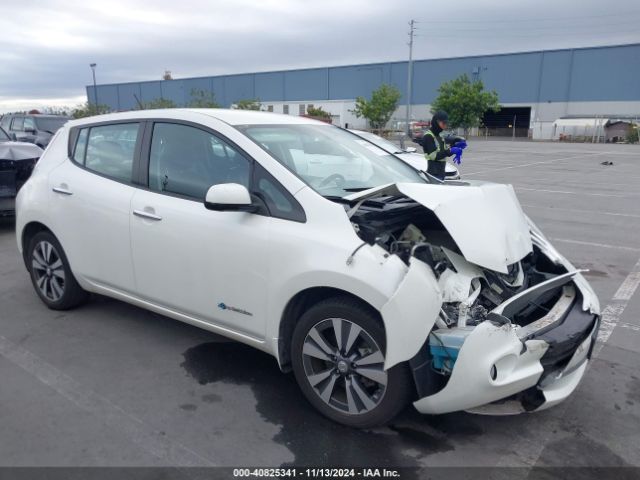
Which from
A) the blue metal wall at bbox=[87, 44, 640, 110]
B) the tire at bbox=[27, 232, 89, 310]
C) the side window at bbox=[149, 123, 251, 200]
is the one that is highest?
the blue metal wall at bbox=[87, 44, 640, 110]

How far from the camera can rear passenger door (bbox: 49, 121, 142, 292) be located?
3.79m

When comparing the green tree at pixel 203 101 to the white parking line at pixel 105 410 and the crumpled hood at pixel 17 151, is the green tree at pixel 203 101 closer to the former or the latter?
the crumpled hood at pixel 17 151

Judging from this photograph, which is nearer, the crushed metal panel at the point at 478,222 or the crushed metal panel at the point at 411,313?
the crushed metal panel at the point at 411,313

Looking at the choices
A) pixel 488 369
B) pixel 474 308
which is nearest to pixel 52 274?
pixel 474 308

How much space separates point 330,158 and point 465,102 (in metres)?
51.6

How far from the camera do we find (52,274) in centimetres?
450

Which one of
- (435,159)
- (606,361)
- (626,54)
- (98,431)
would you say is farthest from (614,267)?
(626,54)

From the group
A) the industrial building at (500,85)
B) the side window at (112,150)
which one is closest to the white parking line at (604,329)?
the side window at (112,150)

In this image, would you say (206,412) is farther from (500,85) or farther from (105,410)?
(500,85)

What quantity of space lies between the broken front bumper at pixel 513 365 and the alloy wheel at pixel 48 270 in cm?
323

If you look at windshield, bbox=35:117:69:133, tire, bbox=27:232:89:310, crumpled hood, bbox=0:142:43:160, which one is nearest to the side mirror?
tire, bbox=27:232:89:310

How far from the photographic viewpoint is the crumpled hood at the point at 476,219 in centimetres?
275

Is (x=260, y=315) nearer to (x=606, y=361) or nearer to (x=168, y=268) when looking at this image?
(x=168, y=268)

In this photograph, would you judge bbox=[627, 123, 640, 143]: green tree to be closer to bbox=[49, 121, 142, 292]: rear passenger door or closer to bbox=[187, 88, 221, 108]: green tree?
bbox=[187, 88, 221, 108]: green tree
